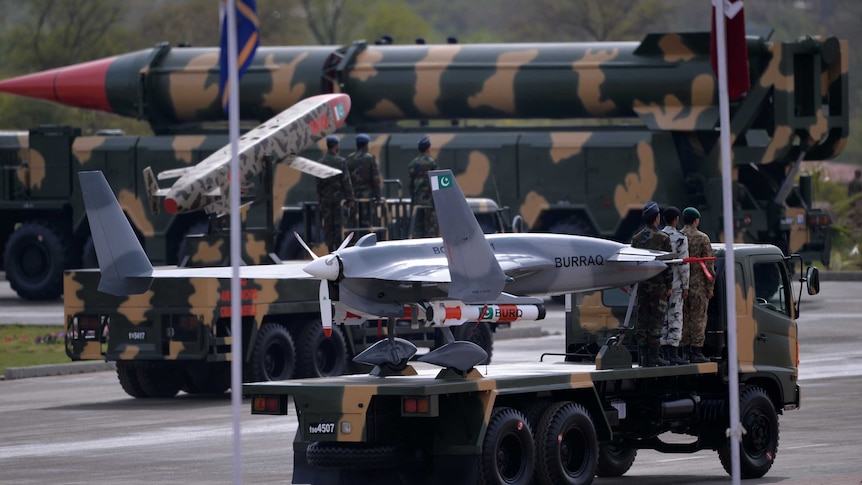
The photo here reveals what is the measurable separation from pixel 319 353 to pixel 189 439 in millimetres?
4398

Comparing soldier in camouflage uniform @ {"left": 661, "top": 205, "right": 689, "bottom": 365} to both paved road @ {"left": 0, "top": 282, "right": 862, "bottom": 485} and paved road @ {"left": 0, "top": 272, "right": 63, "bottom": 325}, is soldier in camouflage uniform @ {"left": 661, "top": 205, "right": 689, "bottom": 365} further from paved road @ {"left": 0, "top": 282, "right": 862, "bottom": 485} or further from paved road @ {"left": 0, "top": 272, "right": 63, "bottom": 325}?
paved road @ {"left": 0, "top": 272, "right": 63, "bottom": 325}

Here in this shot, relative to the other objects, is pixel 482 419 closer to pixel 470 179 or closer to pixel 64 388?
pixel 64 388

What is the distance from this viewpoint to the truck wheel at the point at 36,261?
105 feet

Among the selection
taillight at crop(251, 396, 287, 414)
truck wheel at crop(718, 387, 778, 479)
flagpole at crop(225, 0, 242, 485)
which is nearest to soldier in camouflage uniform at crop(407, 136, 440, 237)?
truck wheel at crop(718, 387, 778, 479)

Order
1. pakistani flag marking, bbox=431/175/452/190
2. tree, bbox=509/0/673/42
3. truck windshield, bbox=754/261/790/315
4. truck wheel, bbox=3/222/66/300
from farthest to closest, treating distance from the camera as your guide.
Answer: tree, bbox=509/0/673/42, truck wheel, bbox=3/222/66/300, truck windshield, bbox=754/261/790/315, pakistani flag marking, bbox=431/175/452/190

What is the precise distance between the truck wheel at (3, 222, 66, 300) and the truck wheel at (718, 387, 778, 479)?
2110 cm

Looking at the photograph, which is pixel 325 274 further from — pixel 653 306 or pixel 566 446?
pixel 653 306

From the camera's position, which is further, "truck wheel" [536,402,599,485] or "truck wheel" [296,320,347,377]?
"truck wheel" [296,320,347,377]

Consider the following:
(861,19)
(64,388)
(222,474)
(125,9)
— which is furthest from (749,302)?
(861,19)

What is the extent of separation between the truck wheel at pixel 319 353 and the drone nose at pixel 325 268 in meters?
7.20

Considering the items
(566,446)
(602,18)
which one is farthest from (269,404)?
(602,18)

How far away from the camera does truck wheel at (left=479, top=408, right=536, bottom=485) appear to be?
1110cm

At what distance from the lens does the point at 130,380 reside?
19.2 metres

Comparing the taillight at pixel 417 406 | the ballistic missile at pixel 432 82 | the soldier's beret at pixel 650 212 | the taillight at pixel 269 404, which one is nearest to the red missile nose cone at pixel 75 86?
the ballistic missile at pixel 432 82
